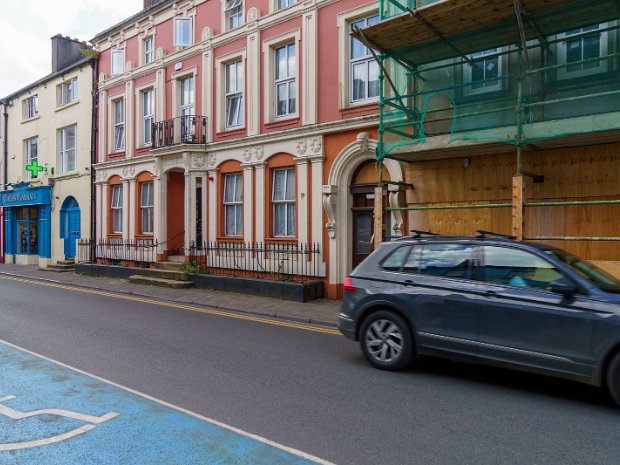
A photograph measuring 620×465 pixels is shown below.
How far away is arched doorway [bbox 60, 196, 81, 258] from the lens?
70.4ft

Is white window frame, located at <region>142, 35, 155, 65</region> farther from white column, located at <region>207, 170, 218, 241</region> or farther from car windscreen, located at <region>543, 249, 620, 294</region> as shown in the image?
car windscreen, located at <region>543, 249, 620, 294</region>

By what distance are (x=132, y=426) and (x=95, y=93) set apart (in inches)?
757

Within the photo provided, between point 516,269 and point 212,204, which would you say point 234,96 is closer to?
point 212,204

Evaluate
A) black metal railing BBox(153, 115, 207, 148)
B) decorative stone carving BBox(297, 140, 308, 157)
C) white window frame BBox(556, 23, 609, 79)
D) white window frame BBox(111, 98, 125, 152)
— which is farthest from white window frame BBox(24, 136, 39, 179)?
white window frame BBox(556, 23, 609, 79)

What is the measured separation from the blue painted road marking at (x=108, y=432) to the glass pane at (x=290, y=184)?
8.73 meters

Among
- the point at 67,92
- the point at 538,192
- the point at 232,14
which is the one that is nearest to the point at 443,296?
the point at 538,192

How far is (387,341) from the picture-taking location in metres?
5.89

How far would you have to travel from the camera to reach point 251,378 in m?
5.52

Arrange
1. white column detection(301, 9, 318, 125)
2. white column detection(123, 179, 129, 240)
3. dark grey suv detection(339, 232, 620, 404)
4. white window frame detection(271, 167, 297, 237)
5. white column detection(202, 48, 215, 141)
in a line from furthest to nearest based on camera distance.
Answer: white column detection(123, 179, 129, 240) < white column detection(202, 48, 215, 141) < white window frame detection(271, 167, 297, 237) < white column detection(301, 9, 318, 125) < dark grey suv detection(339, 232, 620, 404)

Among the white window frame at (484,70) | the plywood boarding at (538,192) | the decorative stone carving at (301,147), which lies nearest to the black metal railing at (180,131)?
the decorative stone carving at (301,147)

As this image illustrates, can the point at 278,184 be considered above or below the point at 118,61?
below

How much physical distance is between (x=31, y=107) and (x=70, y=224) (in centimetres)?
757

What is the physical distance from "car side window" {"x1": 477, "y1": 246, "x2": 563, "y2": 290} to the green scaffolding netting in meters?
3.18

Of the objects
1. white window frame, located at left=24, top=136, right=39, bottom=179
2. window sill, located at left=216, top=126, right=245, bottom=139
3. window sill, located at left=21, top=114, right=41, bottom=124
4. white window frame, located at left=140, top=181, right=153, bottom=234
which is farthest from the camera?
white window frame, located at left=24, top=136, right=39, bottom=179
